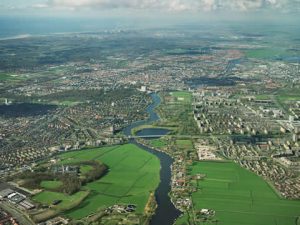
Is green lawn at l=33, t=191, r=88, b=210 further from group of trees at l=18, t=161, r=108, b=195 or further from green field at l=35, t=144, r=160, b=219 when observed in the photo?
group of trees at l=18, t=161, r=108, b=195

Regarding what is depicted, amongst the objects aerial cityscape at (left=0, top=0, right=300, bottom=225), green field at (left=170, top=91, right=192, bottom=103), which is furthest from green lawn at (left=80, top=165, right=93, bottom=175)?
green field at (left=170, top=91, right=192, bottom=103)

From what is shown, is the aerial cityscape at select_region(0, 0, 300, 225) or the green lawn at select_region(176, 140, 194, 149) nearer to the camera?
the aerial cityscape at select_region(0, 0, 300, 225)

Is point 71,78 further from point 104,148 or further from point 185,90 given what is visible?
point 104,148

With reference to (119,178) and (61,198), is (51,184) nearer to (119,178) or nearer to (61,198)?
(61,198)

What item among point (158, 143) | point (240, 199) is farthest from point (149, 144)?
point (240, 199)

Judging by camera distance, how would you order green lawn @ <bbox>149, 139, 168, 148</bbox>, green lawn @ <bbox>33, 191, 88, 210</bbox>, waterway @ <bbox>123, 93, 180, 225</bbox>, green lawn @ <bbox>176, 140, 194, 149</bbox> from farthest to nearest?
green lawn @ <bbox>149, 139, 168, 148</bbox>
green lawn @ <bbox>176, 140, 194, 149</bbox>
green lawn @ <bbox>33, 191, 88, 210</bbox>
waterway @ <bbox>123, 93, 180, 225</bbox>

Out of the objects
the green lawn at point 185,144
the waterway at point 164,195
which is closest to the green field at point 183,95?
the waterway at point 164,195

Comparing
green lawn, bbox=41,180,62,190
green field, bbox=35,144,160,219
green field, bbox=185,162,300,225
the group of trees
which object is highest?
the group of trees
